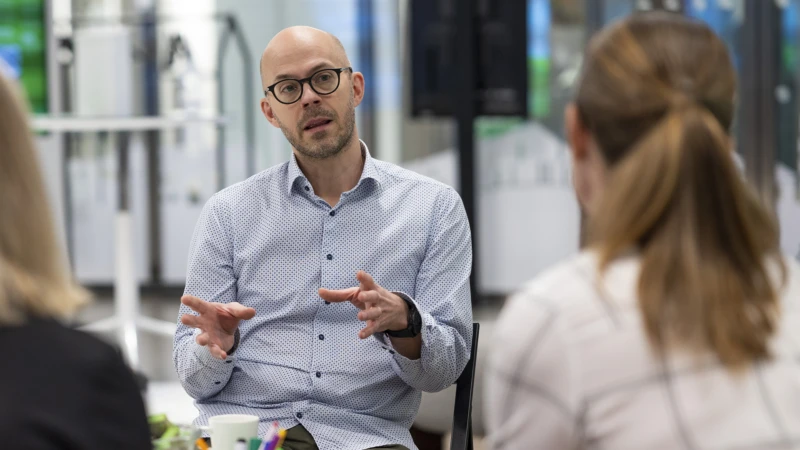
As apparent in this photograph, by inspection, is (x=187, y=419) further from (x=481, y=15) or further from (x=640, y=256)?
(x=640, y=256)

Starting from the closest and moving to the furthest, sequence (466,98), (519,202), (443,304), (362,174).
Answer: (443,304), (362,174), (466,98), (519,202)

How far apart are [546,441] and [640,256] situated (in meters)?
0.20

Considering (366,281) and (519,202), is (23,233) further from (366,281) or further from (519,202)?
(519,202)

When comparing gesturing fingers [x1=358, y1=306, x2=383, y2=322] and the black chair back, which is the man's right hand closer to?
gesturing fingers [x1=358, y1=306, x2=383, y2=322]

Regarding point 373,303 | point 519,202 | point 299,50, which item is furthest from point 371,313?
point 519,202

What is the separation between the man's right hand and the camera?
163 cm

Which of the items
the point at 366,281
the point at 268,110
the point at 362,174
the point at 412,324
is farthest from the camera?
the point at 268,110

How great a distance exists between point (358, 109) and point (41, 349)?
426cm

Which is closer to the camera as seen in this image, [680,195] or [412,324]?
[680,195]

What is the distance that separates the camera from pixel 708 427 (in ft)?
2.82

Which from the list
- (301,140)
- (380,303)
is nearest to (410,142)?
(301,140)

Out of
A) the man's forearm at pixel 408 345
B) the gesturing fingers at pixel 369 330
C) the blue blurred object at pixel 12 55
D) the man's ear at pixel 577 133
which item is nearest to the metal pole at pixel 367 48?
the blue blurred object at pixel 12 55

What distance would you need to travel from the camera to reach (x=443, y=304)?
1.87 m

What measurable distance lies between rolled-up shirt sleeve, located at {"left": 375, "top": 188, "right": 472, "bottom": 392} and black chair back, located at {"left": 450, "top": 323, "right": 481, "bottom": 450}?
3cm
